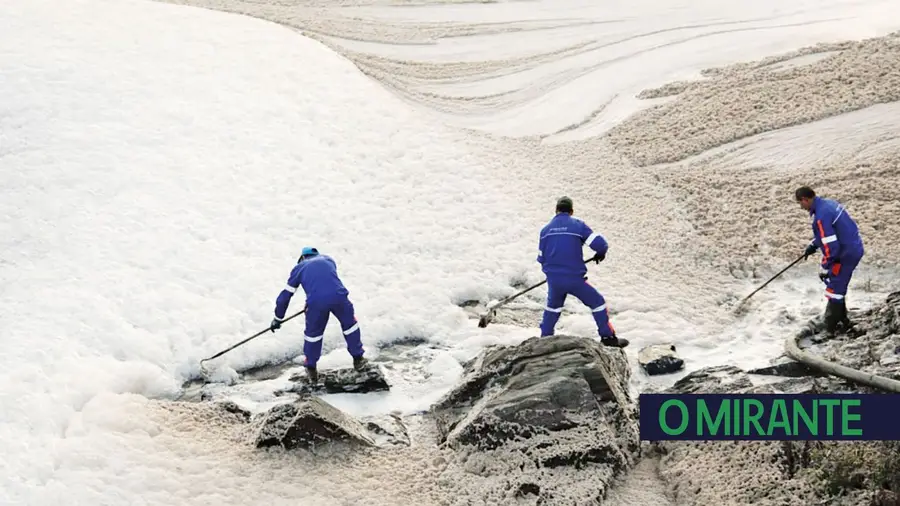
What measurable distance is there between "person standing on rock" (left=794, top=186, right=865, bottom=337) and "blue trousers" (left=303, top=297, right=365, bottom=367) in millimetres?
4432

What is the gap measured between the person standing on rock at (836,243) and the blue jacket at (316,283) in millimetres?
4491

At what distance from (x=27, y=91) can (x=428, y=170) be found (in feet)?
19.1

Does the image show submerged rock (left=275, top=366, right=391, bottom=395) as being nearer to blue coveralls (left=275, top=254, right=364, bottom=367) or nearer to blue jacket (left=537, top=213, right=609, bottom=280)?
blue coveralls (left=275, top=254, right=364, bottom=367)

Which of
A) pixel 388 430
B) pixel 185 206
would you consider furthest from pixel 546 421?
pixel 185 206

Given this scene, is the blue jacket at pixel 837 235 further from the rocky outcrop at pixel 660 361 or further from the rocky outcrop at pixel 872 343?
the rocky outcrop at pixel 660 361

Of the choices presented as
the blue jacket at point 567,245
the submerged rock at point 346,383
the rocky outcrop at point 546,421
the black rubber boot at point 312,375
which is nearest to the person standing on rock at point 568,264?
the blue jacket at point 567,245

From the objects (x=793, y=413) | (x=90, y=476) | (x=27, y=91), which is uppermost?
(x=27, y=91)

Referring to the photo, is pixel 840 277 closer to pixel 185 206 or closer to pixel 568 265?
pixel 568 265

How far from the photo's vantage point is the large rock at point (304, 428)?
772 centimetres

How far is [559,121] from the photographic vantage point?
52.1 ft

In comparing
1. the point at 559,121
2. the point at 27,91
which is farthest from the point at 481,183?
the point at 27,91

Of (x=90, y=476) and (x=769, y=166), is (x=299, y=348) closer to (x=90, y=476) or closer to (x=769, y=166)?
(x=90, y=476)

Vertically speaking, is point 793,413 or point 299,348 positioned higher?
point 793,413

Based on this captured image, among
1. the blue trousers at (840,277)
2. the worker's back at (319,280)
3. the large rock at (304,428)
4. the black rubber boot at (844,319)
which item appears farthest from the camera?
the black rubber boot at (844,319)
